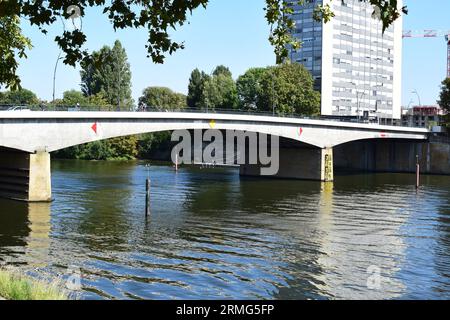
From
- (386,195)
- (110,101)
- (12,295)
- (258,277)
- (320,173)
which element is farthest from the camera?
(110,101)

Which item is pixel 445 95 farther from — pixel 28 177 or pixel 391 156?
pixel 28 177

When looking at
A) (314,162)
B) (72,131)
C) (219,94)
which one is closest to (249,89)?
(219,94)

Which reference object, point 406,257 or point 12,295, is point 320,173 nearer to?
point 406,257

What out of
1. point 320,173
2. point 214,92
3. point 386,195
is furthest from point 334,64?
point 386,195

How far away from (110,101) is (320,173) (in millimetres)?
65357

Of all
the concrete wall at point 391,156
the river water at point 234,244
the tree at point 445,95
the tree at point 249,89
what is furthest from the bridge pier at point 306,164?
the tree at point 249,89

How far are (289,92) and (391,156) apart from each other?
2194 centimetres

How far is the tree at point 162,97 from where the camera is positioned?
149m

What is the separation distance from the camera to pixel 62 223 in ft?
114

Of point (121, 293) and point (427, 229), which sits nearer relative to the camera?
point (121, 293)

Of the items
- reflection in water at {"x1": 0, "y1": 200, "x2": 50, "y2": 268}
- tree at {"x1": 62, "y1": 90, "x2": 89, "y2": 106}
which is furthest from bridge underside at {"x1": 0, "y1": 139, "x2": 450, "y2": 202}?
tree at {"x1": 62, "y1": 90, "x2": 89, "y2": 106}

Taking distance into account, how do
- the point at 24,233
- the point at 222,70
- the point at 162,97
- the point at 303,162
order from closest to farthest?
1. the point at 24,233
2. the point at 303,162
3. the point at 162,97
4. the point at 222,70

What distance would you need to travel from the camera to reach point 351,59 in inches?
5103

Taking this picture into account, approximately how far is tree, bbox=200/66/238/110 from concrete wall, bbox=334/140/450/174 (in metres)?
31.7
